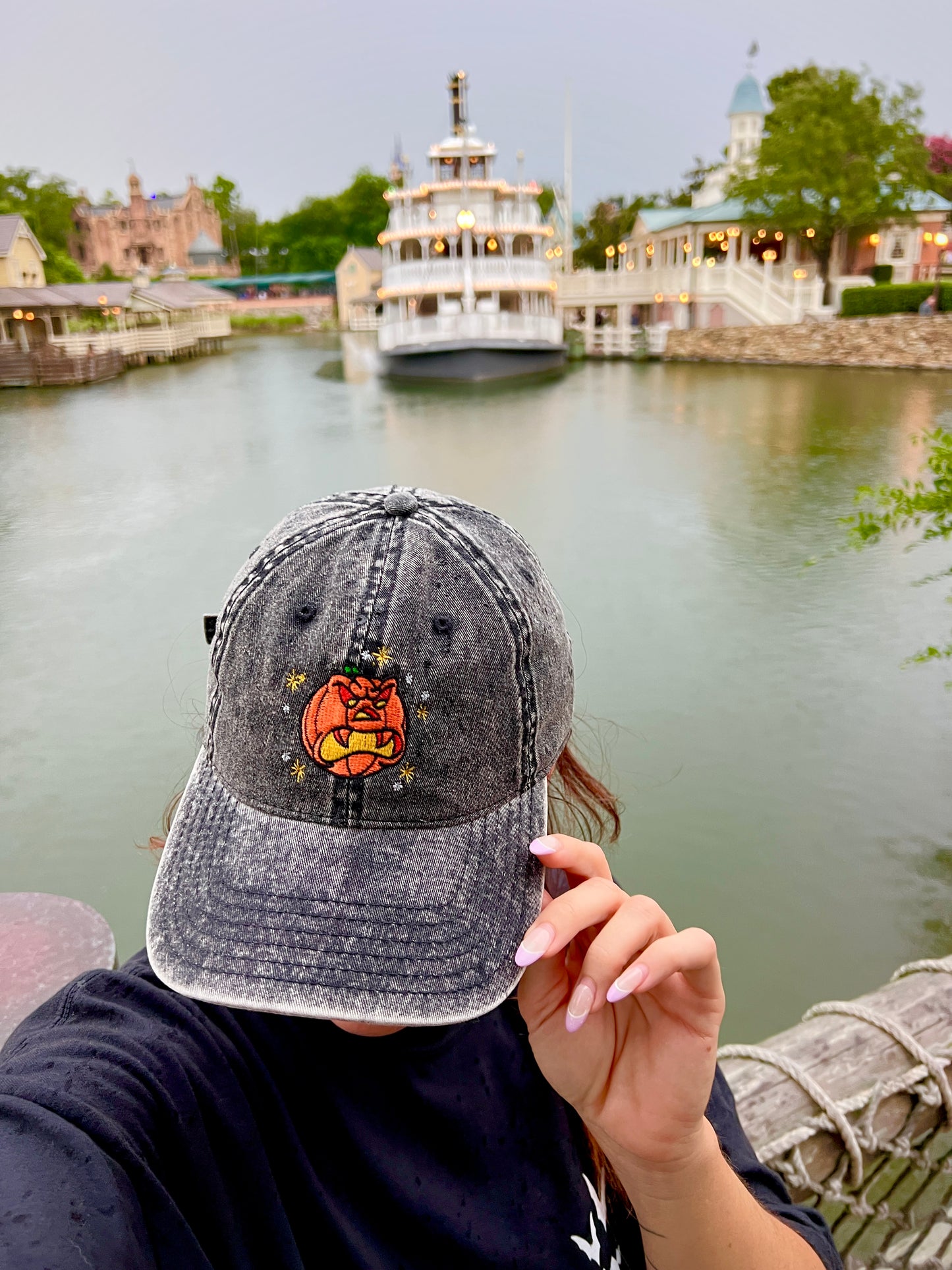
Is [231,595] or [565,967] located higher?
[231,595]

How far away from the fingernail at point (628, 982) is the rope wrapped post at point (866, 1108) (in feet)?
2.24

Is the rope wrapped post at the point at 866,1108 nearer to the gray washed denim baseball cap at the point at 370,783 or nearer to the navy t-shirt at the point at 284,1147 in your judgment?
the navy t-shirt at the point at 284,1147

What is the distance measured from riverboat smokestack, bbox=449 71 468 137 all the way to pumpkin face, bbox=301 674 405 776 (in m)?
19.2

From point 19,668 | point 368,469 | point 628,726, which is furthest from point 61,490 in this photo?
point 628,726

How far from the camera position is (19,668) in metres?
3.80

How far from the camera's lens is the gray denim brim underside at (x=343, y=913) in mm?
533

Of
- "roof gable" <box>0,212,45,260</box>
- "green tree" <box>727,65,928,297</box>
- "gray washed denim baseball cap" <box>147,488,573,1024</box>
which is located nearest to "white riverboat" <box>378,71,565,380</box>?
"green tree" <box>727,65,928,297</box>

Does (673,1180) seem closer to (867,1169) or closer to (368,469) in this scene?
(867,1169)

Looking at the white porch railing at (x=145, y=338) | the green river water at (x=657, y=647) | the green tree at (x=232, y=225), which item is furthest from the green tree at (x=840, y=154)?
the green tree at (x=232, y=225)

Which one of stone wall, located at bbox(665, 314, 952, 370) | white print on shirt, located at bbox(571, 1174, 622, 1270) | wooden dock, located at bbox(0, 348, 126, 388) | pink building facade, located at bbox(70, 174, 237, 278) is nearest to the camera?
white print on shirt, located at bbox(571, 1174, 622, 1270)

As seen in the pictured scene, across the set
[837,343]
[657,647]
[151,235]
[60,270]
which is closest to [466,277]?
[837,343]

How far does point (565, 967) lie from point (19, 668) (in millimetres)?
3773

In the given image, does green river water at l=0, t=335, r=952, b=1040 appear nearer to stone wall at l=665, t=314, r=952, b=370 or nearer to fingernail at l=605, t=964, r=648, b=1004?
fingernail at l=605, t=964, r=648, b=1004

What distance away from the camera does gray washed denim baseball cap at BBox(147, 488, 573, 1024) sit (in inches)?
21.5
